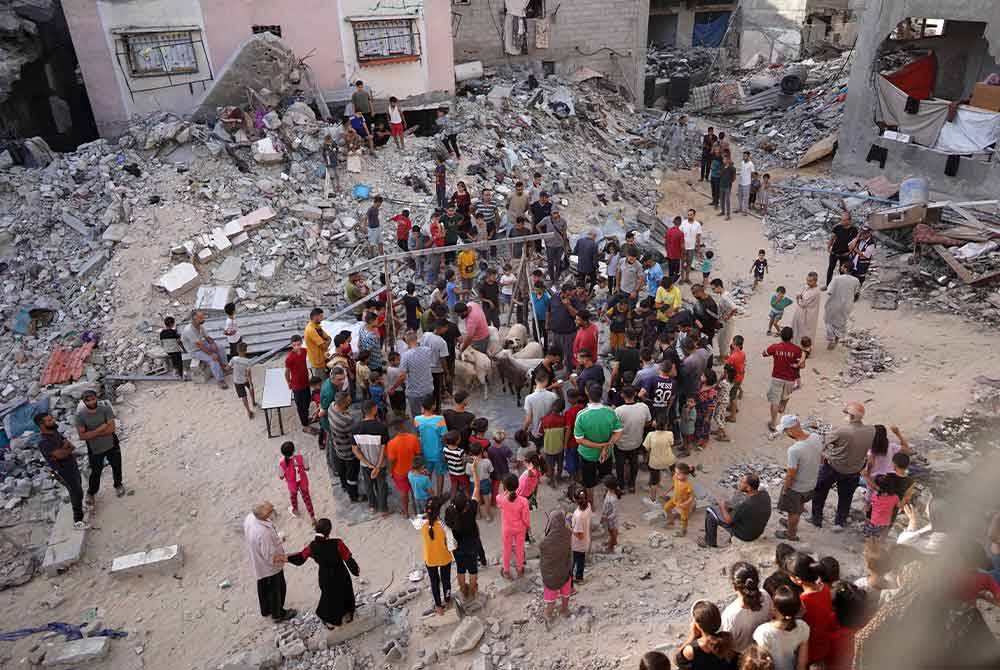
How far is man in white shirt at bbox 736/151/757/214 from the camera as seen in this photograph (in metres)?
15.9

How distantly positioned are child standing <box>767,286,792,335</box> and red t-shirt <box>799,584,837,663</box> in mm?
6699

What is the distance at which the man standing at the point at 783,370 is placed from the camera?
801 centimetres

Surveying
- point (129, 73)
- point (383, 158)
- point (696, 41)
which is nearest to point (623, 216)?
point (383, 158)

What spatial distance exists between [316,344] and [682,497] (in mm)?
4872

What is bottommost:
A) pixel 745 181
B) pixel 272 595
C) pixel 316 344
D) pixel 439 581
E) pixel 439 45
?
pixel 272 595

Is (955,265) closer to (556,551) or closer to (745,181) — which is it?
(745,181)

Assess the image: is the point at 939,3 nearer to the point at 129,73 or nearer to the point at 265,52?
the point at 265,52

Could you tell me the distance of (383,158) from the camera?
15.9 metres

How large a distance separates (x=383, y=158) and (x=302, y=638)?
1207cm

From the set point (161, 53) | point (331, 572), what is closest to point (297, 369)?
point (331, 572)

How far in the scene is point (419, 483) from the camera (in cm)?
665

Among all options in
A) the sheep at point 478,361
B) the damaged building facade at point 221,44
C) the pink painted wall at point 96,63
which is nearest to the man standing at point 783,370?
the sheep at point 478,361

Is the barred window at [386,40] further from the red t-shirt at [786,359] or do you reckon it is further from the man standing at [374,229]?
the red t-shirt at [786,359]

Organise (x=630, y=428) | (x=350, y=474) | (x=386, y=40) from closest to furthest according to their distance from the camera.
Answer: (x=630, y=428) → (x=350, y=474) → (x=386, y=40)
